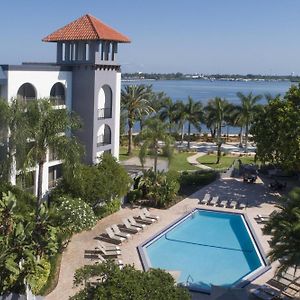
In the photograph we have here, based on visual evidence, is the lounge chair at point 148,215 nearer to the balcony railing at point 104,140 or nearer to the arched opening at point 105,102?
the balcony railing at point 104,140

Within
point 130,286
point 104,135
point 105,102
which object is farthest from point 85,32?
point 130,286

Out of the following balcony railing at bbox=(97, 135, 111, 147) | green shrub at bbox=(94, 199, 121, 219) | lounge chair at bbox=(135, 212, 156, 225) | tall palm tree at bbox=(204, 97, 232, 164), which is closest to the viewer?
lounge chair at bbox=(135, 212, 156, 225)

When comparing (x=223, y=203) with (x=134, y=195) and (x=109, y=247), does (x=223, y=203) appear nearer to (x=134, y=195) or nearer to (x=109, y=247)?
(x=134, y=195)

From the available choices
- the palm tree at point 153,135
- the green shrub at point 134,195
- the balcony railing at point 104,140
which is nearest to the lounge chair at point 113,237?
the green shrub at point 134,195

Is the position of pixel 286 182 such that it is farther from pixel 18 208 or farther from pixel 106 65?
pixel 18 208

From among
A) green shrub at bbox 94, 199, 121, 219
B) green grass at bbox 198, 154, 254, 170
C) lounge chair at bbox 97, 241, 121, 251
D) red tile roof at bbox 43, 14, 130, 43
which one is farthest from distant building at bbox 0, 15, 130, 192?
green grass at bbox 198, 154, 254, 170

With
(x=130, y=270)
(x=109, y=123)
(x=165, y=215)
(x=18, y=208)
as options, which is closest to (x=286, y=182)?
(x=165, y=215)

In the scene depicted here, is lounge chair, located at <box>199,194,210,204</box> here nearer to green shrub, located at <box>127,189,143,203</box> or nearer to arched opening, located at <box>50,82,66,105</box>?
green shrub, located at <box>127,189,143,203</box>
